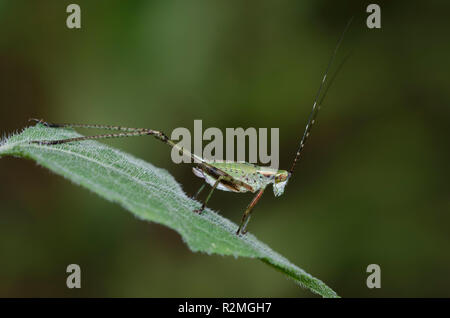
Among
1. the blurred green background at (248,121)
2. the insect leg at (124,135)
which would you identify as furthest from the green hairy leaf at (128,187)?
the blurred green background at (248,121)

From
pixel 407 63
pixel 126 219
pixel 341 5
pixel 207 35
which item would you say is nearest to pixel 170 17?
pixel 207 35

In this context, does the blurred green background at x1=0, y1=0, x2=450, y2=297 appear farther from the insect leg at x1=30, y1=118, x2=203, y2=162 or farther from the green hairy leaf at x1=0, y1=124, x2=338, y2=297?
the green hairy leaf at x1=0, y1=124, x2=338, y2=297

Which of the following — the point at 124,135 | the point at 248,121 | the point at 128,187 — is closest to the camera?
the point at 128,187

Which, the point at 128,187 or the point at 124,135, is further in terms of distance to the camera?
the point at 124,135

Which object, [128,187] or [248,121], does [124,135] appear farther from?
[248,121]

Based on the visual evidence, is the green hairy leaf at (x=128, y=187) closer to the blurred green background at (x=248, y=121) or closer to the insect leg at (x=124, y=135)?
the insect leg at (x=124, y=135)

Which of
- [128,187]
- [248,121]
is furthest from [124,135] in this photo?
[248,121]

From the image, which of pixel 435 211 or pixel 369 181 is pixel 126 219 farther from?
pixel 435 211
